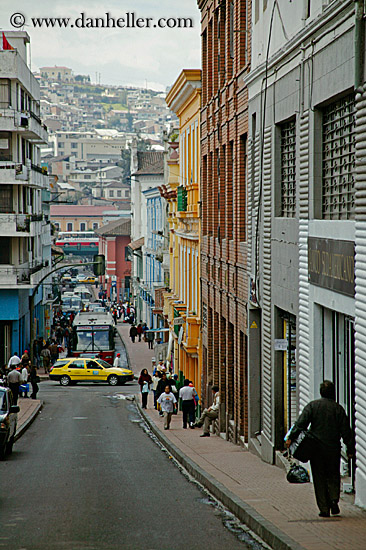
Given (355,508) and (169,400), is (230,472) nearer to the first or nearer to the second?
(355,508)

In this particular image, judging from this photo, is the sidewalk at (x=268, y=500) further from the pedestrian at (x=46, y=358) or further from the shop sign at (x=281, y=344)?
the pedestrian at (x=46, y=358)

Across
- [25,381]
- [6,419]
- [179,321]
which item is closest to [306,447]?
[6,419]

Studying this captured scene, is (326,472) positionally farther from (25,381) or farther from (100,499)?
(25,381)

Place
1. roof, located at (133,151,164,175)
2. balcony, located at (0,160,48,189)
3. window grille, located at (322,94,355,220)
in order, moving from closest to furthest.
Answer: window grille, located at (322,94,355,220) → balcony, located at (0,160,48,189) → roof, located at (133,151,164,175)

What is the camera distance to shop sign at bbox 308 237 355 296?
11148 millimetres

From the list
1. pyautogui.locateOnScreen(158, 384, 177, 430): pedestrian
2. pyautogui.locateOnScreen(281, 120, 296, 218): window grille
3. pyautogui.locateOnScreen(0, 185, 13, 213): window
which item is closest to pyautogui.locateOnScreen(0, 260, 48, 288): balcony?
pyautogui.locateOnScreen(0, 185, 13, 213): window

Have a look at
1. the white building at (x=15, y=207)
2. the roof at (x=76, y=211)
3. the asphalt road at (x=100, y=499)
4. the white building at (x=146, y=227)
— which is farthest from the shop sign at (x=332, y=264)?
the roof at (x=76, y=211)

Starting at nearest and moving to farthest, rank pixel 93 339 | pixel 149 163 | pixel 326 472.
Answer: pixel 326 472
pixel 93 339
pixel 149 163

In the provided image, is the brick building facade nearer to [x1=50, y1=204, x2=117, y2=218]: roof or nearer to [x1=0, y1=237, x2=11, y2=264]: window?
[x1=0, y1=237, x2=11, y2=264]: window

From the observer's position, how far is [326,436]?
31.9 ft

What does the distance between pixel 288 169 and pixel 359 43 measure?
5.77 metres

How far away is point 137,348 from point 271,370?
4836 centimetres

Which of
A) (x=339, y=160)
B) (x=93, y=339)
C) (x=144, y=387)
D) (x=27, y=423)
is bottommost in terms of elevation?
(x=93, y=339)

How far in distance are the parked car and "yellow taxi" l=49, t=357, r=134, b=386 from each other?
26354mm
